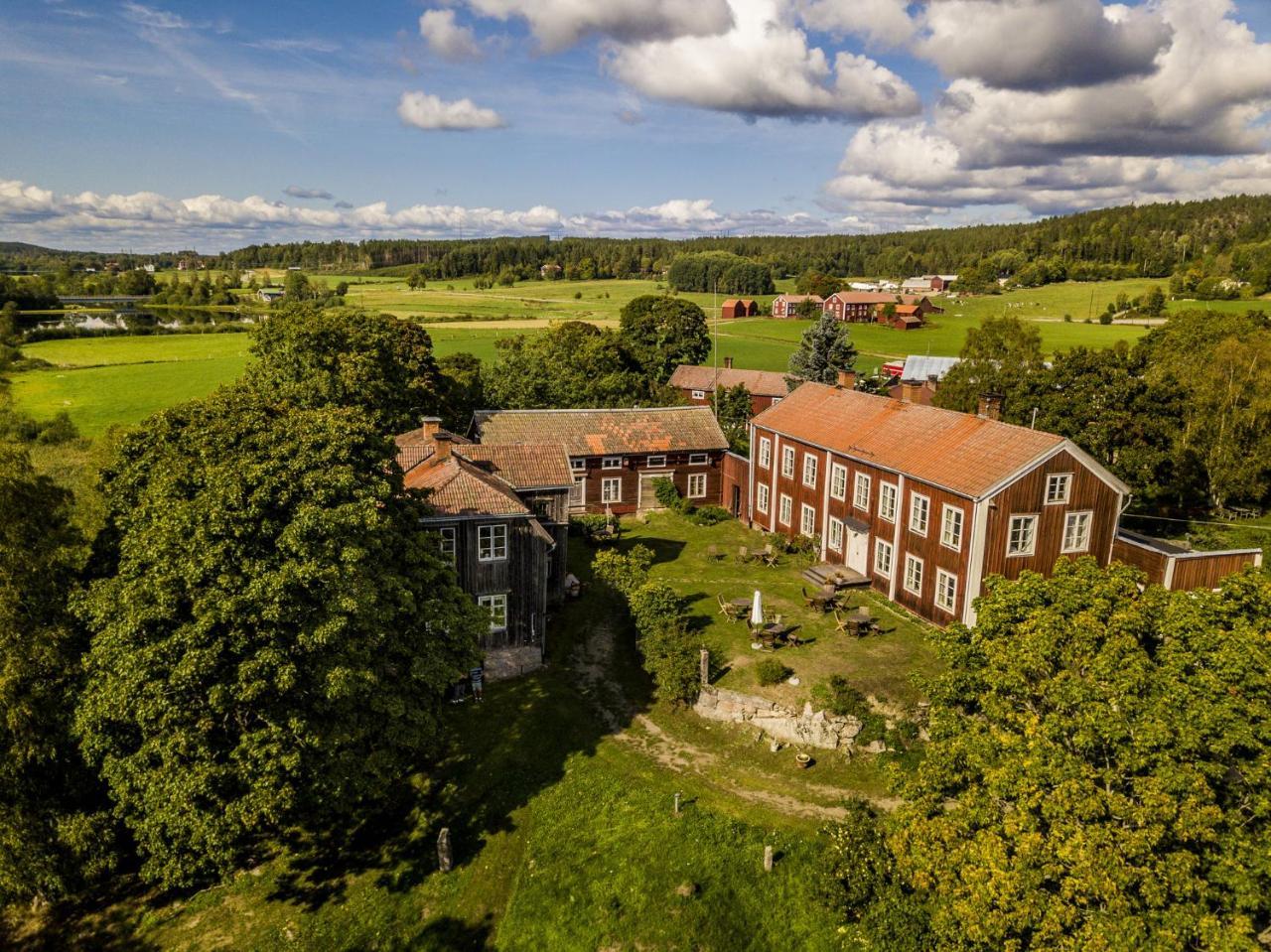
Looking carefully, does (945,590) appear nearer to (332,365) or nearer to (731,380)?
(332,365)

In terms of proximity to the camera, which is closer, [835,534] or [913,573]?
[913,573]

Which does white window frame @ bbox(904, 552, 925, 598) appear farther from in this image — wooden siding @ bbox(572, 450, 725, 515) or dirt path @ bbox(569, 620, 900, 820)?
wooden siding @ bbox(572, 450, 725, 515)

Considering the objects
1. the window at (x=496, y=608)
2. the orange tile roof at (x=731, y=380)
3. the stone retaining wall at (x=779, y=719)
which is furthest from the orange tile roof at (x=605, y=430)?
→ the orange tile roof at (x=731, y=380)

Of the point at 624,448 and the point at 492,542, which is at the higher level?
the point at 624,448

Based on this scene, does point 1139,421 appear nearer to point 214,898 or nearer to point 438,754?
point 438,754

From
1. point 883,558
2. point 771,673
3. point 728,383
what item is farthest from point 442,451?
point 728,383
